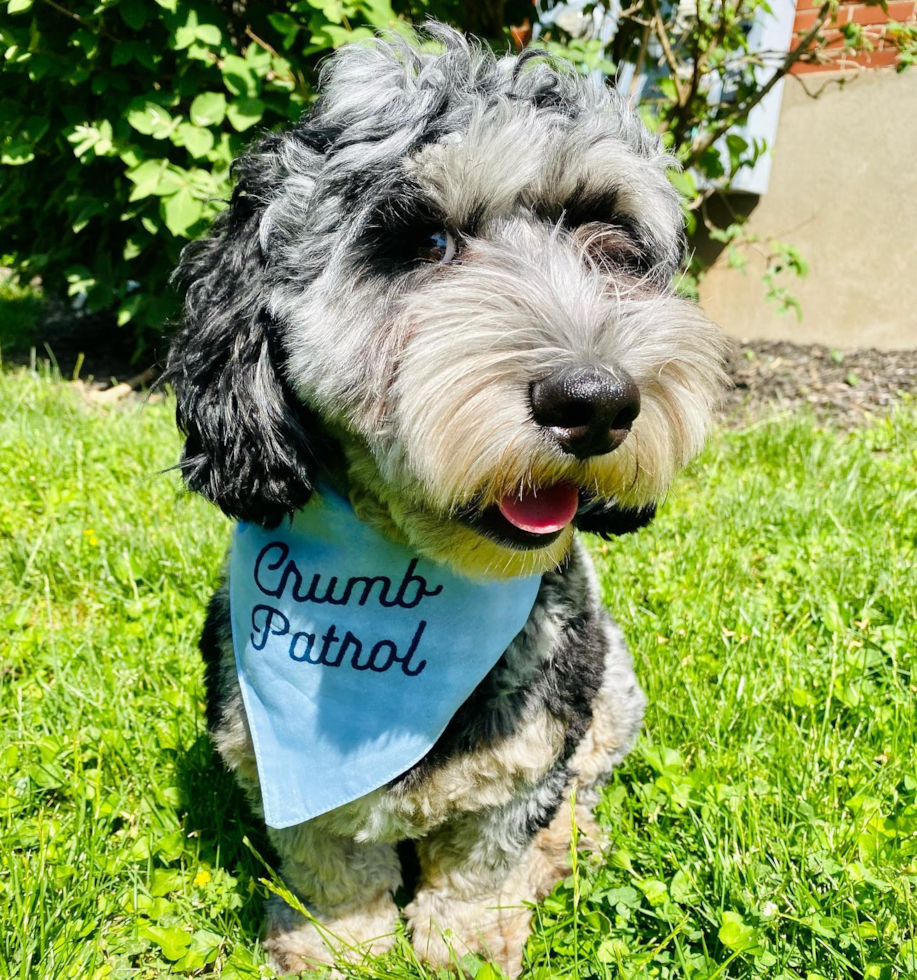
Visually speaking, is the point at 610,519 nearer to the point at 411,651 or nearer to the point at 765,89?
the point at 411,651

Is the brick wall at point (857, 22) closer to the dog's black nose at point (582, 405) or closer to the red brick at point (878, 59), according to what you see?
the red brick at point (878, 59)

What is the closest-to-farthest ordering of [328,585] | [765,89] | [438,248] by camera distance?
[438,248]
[328,585]
[765,89]

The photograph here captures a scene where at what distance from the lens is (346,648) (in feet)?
6.70

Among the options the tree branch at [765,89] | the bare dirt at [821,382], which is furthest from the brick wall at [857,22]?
the bare dirt at [821,382]

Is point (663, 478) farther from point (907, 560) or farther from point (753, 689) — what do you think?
point (907, 560)

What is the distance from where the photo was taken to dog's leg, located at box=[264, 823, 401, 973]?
2.07 m

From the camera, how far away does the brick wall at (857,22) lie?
515cm

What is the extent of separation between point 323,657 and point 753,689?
4.45 feet

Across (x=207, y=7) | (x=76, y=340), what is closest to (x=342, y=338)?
(x=207, y=7)

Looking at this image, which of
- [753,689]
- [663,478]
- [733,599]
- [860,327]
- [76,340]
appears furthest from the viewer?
[76,340]

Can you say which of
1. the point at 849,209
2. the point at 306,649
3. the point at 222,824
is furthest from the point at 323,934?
the point at 849,209

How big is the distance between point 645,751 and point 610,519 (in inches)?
30.0

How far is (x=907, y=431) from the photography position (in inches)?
174

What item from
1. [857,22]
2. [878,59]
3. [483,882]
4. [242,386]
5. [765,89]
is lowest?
[483,882]
